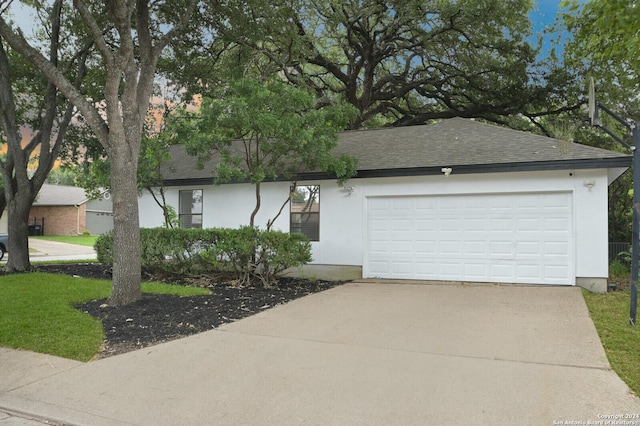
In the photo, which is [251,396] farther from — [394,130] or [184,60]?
[184,60]

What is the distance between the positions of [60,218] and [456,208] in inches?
1404

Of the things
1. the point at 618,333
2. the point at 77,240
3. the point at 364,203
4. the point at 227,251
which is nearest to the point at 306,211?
the point at 364,203

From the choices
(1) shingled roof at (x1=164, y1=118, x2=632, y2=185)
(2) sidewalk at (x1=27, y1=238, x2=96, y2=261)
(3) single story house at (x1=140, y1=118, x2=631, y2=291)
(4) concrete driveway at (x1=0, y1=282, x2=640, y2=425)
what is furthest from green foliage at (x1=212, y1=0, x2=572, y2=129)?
(2) sidewalk at (x1=27, y1=238, x2=96, y2=261)

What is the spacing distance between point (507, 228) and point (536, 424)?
7218 mm

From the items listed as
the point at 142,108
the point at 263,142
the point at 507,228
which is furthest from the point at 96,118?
the point at 507,228

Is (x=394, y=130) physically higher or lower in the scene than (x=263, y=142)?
higher

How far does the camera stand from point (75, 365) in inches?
196

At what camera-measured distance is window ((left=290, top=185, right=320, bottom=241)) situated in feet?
39.6

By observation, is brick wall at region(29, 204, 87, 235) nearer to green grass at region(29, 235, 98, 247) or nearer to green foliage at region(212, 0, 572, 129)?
green grass at region(29, 235, 98, 247)

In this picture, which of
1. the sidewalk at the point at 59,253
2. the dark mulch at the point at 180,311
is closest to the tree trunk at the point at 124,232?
the dark mulch at the point at 180,311

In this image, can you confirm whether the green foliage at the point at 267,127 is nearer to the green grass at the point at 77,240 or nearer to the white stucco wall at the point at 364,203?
the white stucco wall at the point at 364,203

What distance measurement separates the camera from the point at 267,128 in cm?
956

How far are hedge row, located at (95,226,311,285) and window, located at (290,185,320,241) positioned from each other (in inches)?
71.1

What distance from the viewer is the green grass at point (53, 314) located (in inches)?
220
